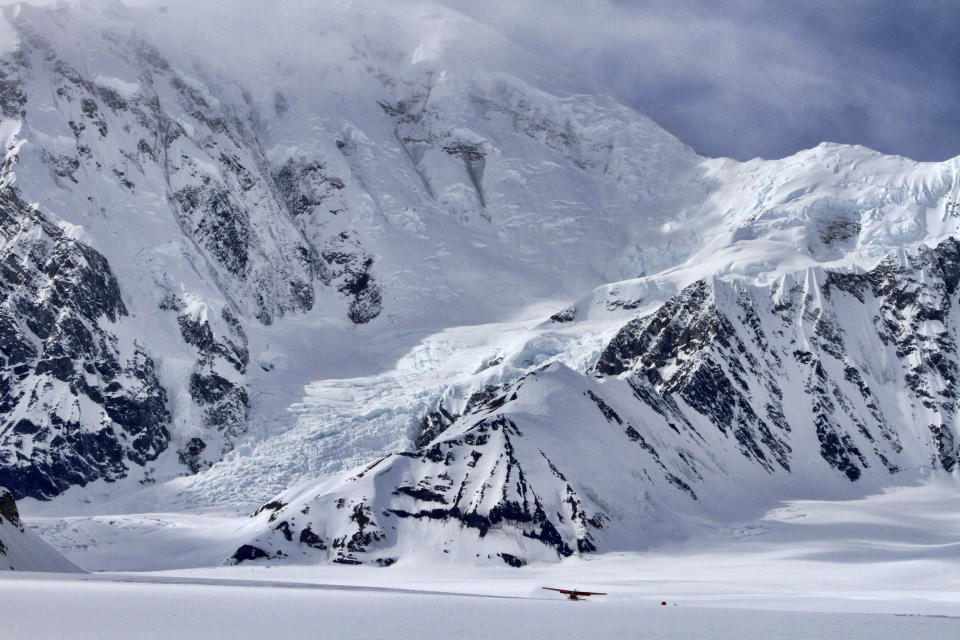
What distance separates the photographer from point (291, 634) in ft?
234

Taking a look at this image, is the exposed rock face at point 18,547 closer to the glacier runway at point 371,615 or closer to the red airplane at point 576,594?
the glacier runway at point 371,615

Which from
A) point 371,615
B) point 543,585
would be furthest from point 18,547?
point 543,585

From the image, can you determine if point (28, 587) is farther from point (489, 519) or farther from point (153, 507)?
point (153, 507)

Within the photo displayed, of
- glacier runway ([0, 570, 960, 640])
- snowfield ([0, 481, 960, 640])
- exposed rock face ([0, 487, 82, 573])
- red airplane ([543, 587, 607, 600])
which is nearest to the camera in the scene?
glacier runway ([0, 570, 960, 640])

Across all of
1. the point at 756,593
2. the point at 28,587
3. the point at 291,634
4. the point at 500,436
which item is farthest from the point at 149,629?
the point at 500,436

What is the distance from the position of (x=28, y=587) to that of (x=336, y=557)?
65.3m

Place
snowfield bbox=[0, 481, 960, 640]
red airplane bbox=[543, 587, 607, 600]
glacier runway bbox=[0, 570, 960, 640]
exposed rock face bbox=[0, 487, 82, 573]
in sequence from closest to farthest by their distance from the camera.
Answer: glacier runway bbox=[0, 570, 960, 640], snowfield bbox=[0, 481, 960, 640], exposed rock face bbox=[0, 487, 82, 573], red airplane bbox=[543, 587, 607, 600]

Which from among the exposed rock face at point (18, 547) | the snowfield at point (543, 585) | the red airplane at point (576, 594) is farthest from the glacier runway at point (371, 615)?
the exposed rock face at point (18, 547)

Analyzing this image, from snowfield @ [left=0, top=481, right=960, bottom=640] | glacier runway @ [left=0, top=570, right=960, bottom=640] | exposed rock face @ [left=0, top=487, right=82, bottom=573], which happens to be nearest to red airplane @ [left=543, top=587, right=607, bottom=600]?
snowfield @ [left=0, top=481, right=960, bottom=640]

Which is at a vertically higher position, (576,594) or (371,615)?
(576,594)

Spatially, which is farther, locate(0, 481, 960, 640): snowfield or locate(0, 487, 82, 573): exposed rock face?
locate(0, 487, 82, 573): exposed rock face

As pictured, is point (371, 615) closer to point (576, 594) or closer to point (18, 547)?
point (576, 594)

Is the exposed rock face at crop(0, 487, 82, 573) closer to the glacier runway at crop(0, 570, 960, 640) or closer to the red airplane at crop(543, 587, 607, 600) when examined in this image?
the glacier runway at crop(0, 570, 960, 640)

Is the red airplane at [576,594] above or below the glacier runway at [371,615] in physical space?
above
